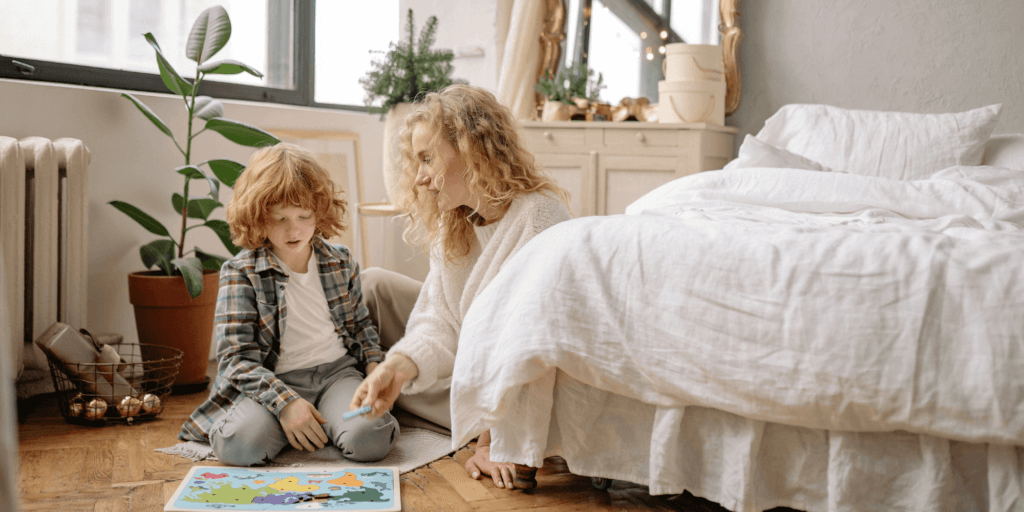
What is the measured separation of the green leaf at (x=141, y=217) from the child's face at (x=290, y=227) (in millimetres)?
631

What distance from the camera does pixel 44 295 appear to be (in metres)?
1.83

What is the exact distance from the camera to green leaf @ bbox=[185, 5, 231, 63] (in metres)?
2.03

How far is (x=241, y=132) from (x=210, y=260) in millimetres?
372

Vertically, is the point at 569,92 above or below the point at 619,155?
above

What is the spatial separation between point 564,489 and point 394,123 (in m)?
1.69

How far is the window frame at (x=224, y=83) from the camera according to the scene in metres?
2.07

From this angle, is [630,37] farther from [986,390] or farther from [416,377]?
[986,390]

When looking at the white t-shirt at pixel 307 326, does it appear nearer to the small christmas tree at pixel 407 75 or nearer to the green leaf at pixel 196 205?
the green leaf at pixel 196 205

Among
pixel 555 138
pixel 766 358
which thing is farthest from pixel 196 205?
pixel 766 358

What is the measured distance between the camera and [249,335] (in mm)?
1509

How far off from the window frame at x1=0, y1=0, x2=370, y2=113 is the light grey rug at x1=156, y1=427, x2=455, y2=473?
48.1 inches

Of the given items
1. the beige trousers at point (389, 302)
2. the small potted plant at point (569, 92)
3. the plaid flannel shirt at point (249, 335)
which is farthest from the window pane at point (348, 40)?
the plaid flannel shirt at point (249, 335)

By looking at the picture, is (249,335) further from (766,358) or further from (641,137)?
(641,137)

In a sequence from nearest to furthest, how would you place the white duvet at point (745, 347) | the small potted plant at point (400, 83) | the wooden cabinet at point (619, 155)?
the white duvet at point (745, 347) < the small potted plant at point (400, 83) < the wooden cabinet at point (619, 155)
